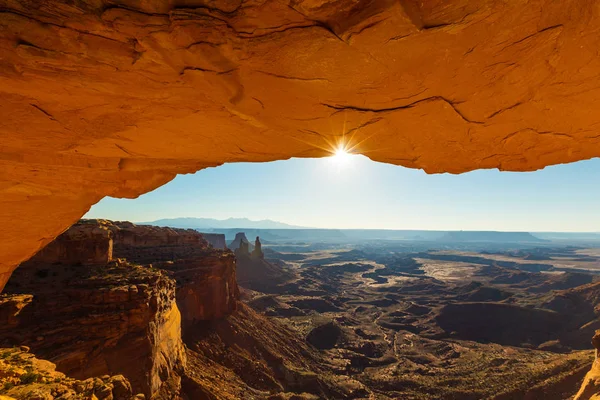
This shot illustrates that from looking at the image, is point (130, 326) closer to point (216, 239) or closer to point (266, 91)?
point (266, 91)

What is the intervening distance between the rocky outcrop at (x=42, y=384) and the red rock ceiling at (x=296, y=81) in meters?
4.10

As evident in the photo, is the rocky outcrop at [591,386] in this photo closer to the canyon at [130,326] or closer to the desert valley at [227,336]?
the desert valley at [227,336]

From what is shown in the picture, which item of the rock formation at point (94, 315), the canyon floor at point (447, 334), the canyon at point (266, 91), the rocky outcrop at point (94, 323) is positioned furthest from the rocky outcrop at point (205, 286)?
the canyon at point (266, 91)

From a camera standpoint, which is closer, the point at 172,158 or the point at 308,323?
the point at 172,158

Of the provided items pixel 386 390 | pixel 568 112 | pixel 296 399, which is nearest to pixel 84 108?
pixel 568 112

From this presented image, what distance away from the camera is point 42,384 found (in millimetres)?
6129

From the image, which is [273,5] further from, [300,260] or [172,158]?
[300,260]

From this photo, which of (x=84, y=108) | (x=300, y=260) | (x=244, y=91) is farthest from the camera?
(x=300, y=260)

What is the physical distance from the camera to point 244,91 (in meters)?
3.36

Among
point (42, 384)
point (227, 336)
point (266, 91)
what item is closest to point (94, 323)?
point (42, 384)

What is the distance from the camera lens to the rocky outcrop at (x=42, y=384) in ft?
18.4

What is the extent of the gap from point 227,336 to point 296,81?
2877 centimetres

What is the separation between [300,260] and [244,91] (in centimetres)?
15248

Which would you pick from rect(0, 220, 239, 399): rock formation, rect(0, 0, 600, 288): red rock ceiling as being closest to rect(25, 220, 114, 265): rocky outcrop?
rect(0, 220, 239, 399): rock formation
